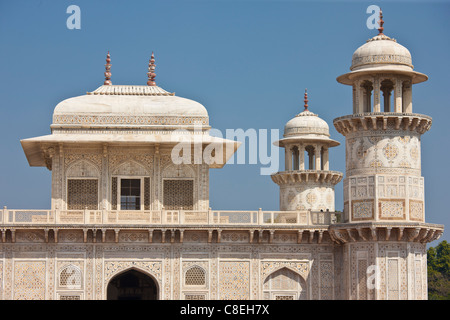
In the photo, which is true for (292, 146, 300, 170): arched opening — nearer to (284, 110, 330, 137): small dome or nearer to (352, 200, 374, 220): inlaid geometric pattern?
(284, 110, 330, 137): small dome

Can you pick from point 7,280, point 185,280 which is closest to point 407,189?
point 185,280

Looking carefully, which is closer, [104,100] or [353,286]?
[353,286]

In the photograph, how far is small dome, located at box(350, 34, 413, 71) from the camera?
121ft

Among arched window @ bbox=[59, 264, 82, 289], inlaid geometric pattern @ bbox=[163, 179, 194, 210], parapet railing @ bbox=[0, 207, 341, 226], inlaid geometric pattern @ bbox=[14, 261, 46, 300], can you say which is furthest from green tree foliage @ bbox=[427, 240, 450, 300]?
inlaid geometric pattern @ bbox=[14, 261, 46, 300]

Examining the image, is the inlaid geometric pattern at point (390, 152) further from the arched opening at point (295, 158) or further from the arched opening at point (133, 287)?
the arched opening at point (295, 158)

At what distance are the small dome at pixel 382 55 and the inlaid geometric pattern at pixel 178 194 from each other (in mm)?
7448

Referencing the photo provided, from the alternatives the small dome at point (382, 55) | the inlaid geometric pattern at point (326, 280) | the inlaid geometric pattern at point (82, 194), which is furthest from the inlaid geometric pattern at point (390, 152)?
the inlaid geometric pattern at point (82, 194)

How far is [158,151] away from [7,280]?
7115mm
